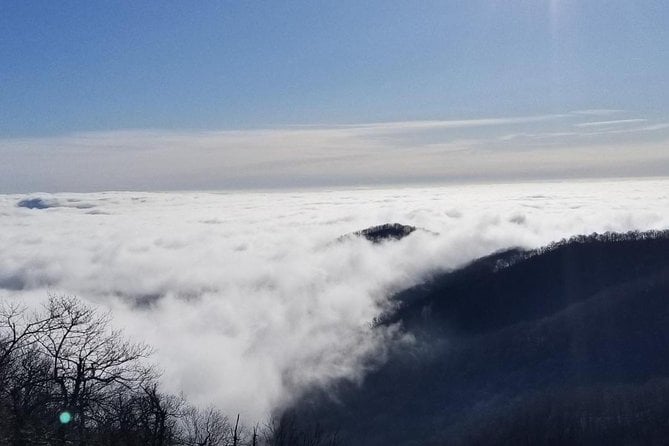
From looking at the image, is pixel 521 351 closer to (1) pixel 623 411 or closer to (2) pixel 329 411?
(1) pixel 623 411

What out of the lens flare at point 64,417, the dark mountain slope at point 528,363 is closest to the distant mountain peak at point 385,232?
the dark mountain slope at point 528,363

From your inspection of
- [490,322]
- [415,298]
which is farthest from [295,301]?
[490,322]

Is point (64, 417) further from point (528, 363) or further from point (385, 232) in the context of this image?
point (385, 232)

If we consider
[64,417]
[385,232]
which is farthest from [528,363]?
[385,232]

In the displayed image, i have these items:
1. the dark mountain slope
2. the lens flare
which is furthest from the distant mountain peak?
the lens flare

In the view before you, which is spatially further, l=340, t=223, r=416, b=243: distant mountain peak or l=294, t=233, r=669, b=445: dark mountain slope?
l=340, t=223, r=416, b=243: distant mountain peak

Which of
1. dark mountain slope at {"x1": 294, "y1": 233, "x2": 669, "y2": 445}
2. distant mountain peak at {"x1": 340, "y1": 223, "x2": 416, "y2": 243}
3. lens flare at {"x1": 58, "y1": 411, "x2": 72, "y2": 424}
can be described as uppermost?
lens flare at {"x1": 58, "y1": 411, "x2": 72, "y2": 424}

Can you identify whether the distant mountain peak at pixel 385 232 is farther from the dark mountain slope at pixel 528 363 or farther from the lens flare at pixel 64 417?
the lens flare at pixel 64 417

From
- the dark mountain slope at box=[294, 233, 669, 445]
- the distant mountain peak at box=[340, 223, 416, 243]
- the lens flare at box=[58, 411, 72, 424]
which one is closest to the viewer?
the lens flare at box=[58, 411, 72, 424]

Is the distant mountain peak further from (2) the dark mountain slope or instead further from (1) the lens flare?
(1) the lens flare
